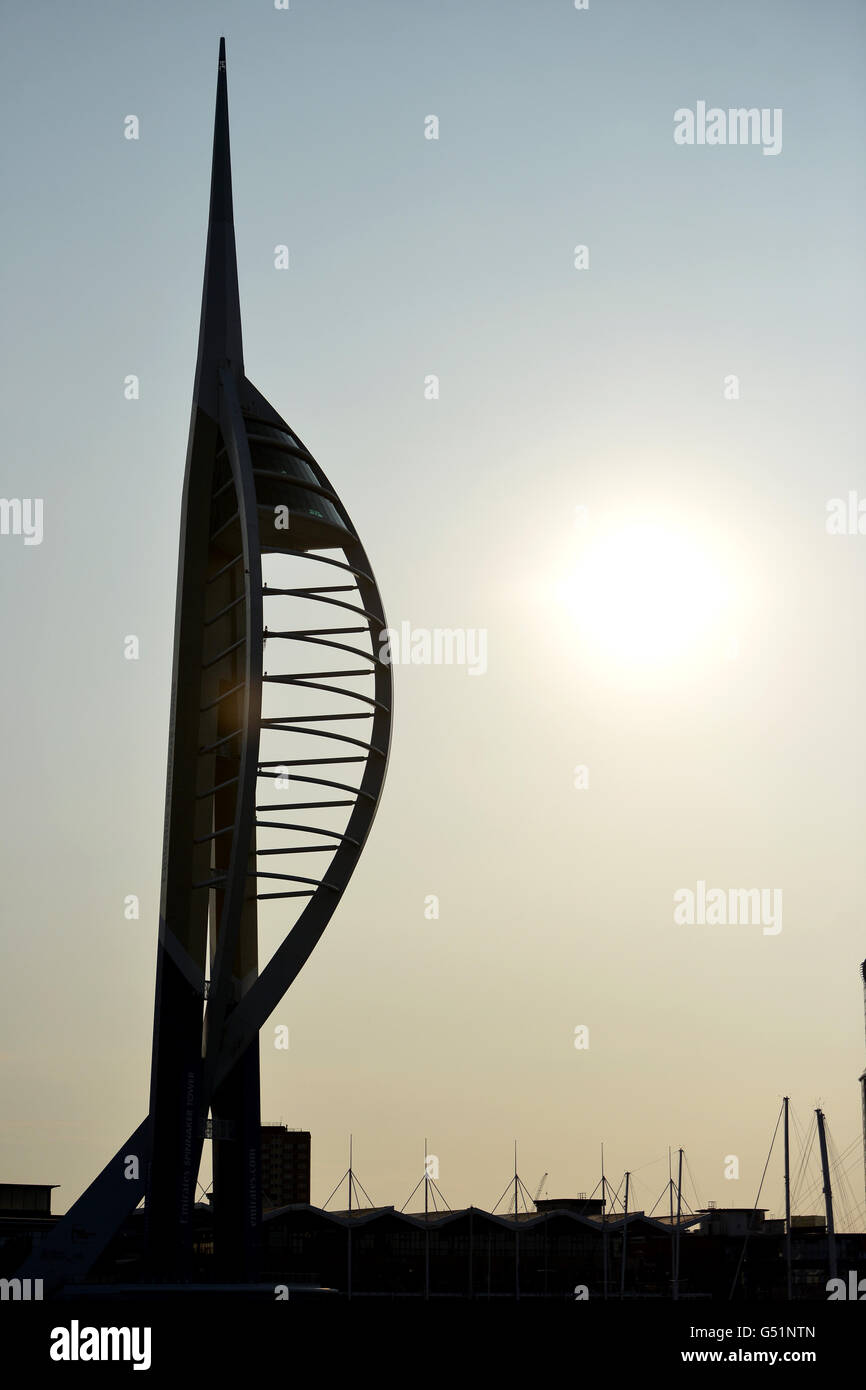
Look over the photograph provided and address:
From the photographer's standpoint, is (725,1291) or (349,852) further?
(725,1291)

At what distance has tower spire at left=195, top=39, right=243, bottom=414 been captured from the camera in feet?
164

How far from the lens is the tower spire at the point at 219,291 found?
49875 mm

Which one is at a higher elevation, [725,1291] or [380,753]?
[380,753]

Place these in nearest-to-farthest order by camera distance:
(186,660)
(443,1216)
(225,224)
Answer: (186,660) → (225,224) → (443,1216)

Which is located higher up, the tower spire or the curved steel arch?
the tower spire

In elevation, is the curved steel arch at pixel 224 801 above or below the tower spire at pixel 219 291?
below

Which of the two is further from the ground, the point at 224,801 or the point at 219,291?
the point at 219,291

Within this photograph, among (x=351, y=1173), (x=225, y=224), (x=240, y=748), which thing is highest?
(x=225, y=224)

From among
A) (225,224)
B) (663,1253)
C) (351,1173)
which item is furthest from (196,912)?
(663,1253)

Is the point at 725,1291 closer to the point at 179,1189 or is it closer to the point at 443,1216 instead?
the point at 443,1216

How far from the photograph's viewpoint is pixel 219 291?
50531 millimetres

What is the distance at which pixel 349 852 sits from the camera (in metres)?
48.2
